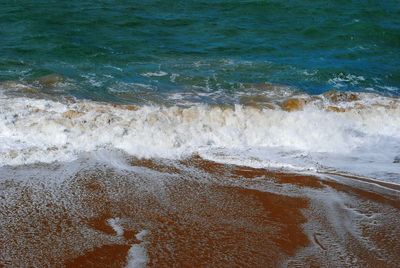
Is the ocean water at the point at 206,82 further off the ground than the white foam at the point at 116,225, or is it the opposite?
the ocean water at the point at 206,82

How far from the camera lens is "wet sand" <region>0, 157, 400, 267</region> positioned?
18.6ft

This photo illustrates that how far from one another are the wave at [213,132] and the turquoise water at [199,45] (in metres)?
1.21

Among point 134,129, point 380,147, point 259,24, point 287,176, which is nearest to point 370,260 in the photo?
point 287,176

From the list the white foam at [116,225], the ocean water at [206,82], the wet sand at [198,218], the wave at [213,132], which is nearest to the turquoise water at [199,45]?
the ocean water at [206,82]

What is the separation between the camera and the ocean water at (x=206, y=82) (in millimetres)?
8297

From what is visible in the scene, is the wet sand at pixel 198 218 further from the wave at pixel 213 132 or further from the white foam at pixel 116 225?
the wave at pixel 213 132

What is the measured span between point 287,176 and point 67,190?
2.87 m

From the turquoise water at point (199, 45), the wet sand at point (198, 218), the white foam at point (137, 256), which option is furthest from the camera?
the turquoise water at point (199, 45)

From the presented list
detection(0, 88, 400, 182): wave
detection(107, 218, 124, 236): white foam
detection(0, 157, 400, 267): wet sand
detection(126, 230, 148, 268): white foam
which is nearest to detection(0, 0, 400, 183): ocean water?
detection(0, 88, 400, 182): wave

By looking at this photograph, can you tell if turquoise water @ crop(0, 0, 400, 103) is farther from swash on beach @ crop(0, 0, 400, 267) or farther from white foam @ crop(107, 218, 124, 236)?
white foam @ crop(107, 218, 124, 236)

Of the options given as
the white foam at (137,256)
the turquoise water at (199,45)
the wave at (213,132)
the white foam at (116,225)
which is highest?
the turquoise water at (199,45)

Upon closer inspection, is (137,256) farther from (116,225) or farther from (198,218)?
(198,218)

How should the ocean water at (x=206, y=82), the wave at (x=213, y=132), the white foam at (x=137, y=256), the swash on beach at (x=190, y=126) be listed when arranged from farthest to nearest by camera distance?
the ocean water at (x=206, y=82)
the wave at (x=213, y=132)
the swash on beach at (x=190, y=126)
the white foam at (x=137, y=256)

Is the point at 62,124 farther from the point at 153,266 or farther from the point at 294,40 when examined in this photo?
the point at 294,40
